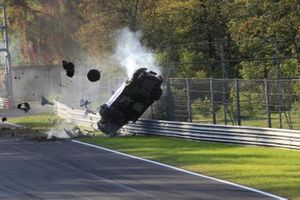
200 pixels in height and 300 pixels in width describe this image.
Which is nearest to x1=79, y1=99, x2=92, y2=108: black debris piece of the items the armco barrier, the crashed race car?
the armco barrier

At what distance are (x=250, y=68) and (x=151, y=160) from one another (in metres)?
21.7

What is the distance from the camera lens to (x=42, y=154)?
19.5 meters

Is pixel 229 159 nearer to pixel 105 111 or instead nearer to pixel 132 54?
pixel 105 111

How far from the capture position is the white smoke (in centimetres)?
2896

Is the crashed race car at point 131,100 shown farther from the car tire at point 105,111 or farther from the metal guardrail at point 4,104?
the metal guardrail at point 4,104

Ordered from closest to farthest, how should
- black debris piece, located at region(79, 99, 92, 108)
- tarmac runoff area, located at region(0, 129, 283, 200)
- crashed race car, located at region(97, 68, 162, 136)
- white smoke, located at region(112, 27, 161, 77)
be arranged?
1. tarmac runoff area, located at region(0, 129, 283, 200)
2. crashed race car, located at region(97, 68, 162, 136)
3. white smoke, located at region(112, 27, 161, 77)
4. black debris piece, located at region(79, 99, 92, 108)

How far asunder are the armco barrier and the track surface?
4010 mm

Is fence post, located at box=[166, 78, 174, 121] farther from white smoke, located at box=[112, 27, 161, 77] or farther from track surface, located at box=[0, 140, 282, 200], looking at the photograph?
track surface, located at box=[0, 140, 282, 200]

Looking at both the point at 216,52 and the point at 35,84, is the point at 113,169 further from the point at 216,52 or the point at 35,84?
the point at 35,84

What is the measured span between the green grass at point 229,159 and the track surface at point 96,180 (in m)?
0.71

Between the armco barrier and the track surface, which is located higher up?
the armco barrier

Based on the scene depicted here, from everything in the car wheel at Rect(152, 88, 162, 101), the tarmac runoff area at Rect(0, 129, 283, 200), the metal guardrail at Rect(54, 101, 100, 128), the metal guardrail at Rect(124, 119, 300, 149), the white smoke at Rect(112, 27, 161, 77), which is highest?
the white smoke at Rect(112, 27, 161, 77)

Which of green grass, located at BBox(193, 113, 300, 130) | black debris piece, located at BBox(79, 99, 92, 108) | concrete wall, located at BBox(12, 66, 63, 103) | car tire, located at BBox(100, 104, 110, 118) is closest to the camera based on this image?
car tire, located at BBox(100, 104, 110, 118)

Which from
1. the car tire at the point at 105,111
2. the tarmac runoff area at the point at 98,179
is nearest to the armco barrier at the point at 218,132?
the car tire at the point at 105,111
